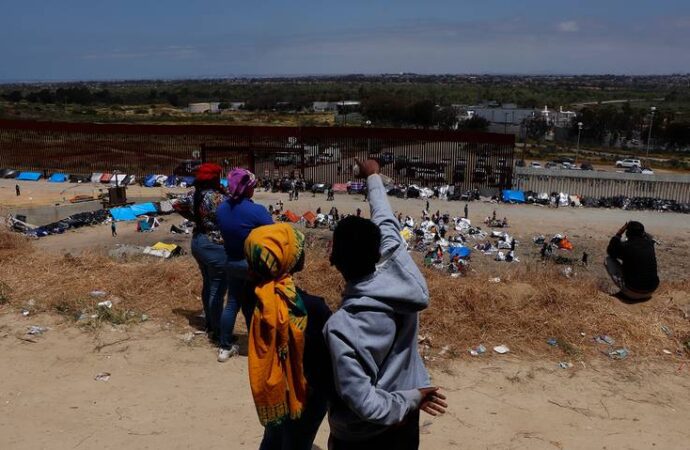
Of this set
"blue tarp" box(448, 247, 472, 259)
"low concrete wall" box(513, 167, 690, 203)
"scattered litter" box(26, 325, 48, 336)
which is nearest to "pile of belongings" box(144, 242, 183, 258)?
"scattered litter" box(26, 325, 48, 336)

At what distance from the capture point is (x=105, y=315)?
540cm

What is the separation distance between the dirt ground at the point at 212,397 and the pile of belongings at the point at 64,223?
1011 cm

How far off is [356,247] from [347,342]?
1.01ft

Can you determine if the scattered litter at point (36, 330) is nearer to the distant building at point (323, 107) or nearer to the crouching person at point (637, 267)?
the crouching person at point (637, 267)

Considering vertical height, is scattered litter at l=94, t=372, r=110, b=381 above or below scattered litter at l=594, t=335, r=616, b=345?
below

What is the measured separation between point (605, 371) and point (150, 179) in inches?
849

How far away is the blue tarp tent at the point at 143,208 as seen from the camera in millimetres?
17438

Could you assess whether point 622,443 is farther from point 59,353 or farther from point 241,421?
point 59,353

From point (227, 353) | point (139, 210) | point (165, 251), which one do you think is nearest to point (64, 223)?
point (139, 210)

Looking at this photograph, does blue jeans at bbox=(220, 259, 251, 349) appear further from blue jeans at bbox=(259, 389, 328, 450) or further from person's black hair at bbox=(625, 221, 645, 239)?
person's black hair at bbox=(625, 221, 645, 239)

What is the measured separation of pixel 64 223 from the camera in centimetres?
1562

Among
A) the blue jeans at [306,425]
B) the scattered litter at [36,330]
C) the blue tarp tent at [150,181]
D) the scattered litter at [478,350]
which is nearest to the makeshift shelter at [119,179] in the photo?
the blue tarp tent at [150,181]

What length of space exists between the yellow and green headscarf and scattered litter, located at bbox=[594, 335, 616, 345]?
3.44 meters

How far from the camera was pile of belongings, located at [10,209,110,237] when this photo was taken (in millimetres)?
14844
